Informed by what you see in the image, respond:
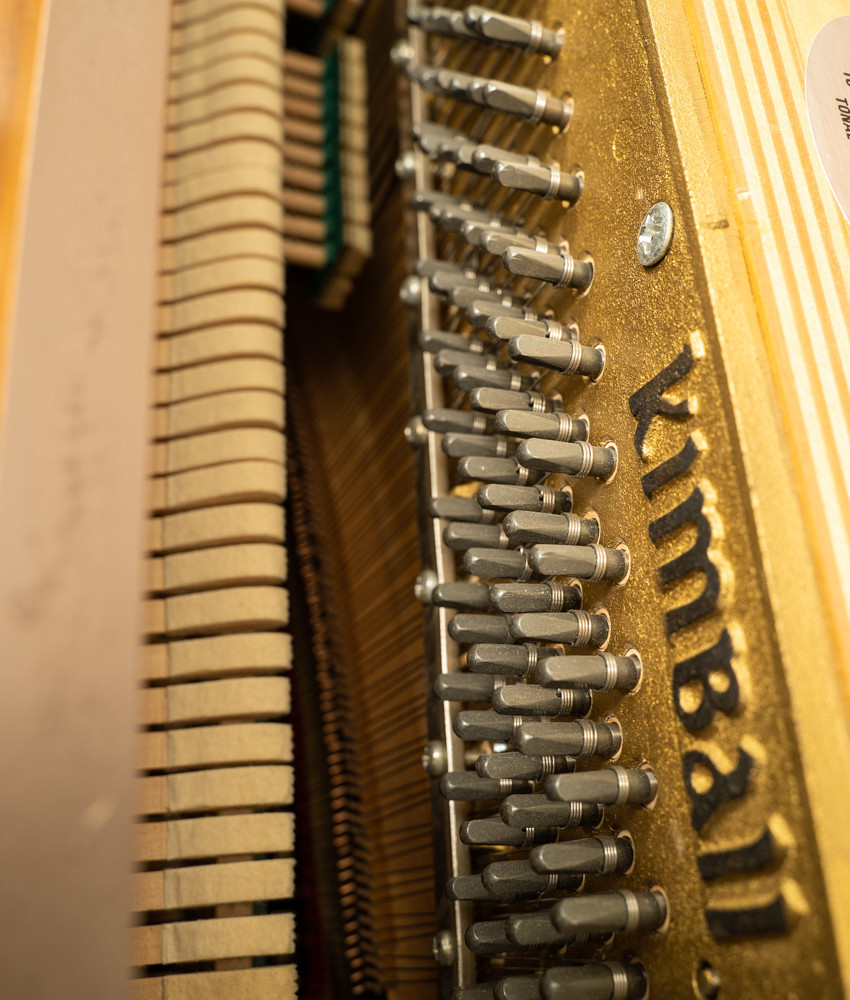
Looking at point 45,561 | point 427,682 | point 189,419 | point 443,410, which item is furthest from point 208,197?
point 45,561

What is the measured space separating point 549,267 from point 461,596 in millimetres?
501

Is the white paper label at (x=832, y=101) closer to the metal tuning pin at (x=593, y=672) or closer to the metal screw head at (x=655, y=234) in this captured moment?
the metal screw head at (x=655, y=234)

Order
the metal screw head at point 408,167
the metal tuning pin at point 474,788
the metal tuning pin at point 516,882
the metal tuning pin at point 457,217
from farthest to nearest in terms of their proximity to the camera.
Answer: the metal screw head at point 408,167 → the metal tuning pin at point 457,217 → the metal tuning pin at point 474,788 → the metal tuning pin at point 516,882

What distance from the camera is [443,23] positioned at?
165 centimetres

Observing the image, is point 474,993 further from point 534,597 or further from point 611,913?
point 534,597

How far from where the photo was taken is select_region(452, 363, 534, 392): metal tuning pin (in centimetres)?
140

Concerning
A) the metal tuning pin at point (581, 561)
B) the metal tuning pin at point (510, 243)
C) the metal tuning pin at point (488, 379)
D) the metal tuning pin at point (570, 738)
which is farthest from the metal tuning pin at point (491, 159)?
the metal tuning pin at point (570, 738)

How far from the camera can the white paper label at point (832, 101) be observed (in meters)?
1.23

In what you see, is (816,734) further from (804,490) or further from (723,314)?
(723,314)

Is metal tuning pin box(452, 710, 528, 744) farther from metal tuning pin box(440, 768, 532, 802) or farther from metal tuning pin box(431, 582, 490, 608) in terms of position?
metal tuning pin box(431, 582, 490, 608)

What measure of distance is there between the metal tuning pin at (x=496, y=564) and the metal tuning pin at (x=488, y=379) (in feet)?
0.92

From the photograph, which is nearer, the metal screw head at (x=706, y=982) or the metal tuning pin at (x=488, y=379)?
the metal screw head at (x=706, y=982)

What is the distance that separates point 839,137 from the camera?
127cm

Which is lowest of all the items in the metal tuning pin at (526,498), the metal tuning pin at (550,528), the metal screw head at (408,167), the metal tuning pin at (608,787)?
the metal tuning pin at (608,787)
